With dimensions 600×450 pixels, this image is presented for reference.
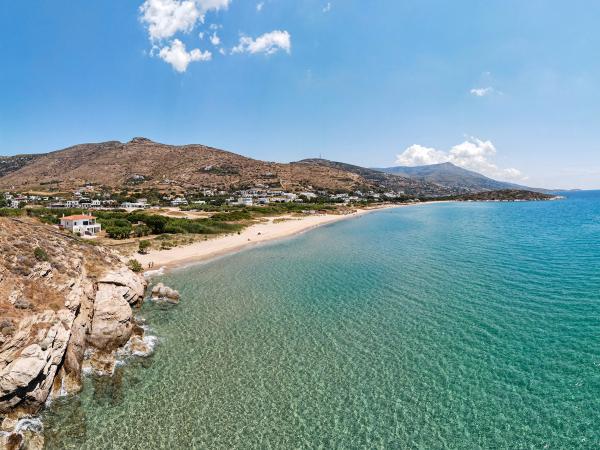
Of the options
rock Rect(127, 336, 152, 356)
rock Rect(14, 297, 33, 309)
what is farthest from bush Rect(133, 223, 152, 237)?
rock Rect(14, 297, 33, 309)

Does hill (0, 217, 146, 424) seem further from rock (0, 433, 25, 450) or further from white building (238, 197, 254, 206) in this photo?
white building (238, 197, 254, 206)

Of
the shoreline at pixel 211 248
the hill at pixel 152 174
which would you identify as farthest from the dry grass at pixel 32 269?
the hill at pixel 152 174

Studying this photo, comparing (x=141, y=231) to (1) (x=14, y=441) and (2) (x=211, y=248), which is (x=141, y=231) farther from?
(1) (x=14, y=441)

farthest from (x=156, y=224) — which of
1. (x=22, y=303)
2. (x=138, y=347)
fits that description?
(x=22, y=303)

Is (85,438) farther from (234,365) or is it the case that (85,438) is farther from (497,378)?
(497,378)

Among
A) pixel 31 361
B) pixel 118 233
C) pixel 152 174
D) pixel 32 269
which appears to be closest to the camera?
pixel 31 361

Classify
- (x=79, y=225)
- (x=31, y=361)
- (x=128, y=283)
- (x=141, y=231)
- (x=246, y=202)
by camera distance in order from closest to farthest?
(x=31, y=361) → (x=128, y=283) → (x=79, y=225) → (x=141, y=231) → (x=246, y=202)
